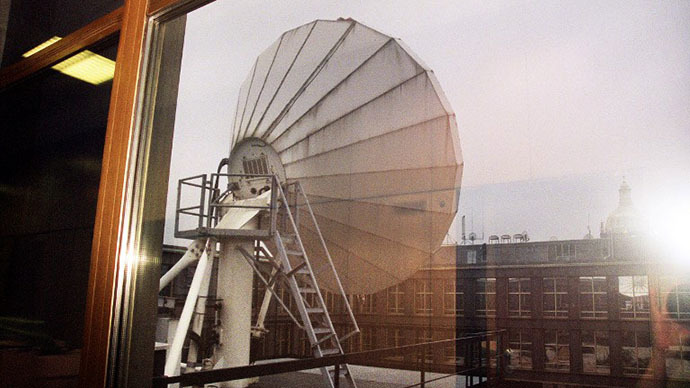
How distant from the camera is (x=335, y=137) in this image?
2742 mm

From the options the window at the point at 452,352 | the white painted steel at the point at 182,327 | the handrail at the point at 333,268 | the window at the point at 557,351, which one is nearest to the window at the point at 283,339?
the handrail at the point at 333,268

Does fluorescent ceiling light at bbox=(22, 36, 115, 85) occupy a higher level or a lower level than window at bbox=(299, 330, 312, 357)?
higher

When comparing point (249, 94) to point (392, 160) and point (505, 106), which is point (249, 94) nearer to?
point (392, 160)

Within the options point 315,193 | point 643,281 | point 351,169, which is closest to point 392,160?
point 351,169

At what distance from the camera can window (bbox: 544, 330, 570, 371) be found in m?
1.66

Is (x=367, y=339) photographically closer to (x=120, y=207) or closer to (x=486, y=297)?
(x=486, y=297)

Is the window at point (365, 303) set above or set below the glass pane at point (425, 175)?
below

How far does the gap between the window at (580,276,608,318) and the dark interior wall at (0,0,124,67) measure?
166cm

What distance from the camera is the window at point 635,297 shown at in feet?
4.46

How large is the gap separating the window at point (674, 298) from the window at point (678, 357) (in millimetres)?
47

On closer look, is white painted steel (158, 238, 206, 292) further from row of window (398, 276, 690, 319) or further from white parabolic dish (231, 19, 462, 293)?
row of window (398, 276, 690, 319)

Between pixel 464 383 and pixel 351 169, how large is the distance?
109 centimetres

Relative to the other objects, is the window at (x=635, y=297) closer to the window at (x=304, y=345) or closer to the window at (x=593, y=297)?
the window at (x=593, y=297)

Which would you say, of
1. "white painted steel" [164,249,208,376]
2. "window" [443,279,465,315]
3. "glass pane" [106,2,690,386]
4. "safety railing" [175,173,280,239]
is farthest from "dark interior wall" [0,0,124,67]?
"window" [443,279,465,315]
